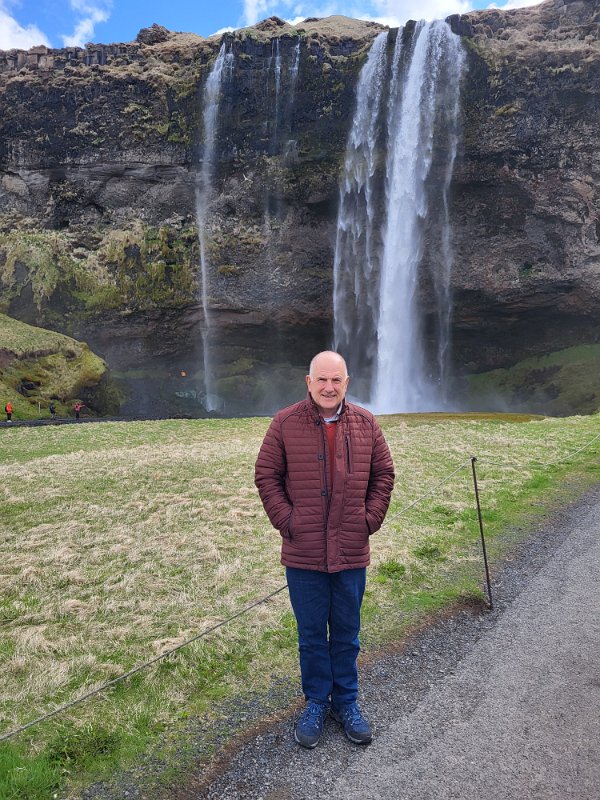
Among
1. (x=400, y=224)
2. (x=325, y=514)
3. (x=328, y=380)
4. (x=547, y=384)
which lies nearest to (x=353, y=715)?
(x=325, y=514)

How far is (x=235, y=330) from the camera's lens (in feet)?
172

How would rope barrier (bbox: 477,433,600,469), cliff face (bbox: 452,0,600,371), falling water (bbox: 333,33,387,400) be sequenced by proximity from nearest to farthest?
rope barrier (bbox: 477,433,600,469), cliff face (bbox: 452,0,600,371), falling water (bbox: 333,33,387,400)

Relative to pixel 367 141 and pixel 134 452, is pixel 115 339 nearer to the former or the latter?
pixel 367 141

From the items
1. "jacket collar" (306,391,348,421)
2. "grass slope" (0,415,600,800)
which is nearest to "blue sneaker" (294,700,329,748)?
"grass slope" (0,415,600,800)

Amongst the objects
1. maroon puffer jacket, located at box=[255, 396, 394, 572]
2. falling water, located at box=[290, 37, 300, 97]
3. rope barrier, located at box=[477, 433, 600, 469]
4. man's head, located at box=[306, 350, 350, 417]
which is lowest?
rope barrier, located at box=[477, 433, 600, 469]

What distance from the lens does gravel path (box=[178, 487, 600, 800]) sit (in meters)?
4.33

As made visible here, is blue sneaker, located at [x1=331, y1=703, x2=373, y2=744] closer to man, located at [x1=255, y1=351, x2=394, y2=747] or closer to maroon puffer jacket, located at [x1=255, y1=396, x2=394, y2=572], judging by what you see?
man, located at [x1=255, y1=351, x2=394, y2=747]

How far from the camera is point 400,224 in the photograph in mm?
46000

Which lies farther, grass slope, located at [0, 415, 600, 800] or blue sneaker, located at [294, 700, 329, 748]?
grass slope, located at [0, 415, 600, 800]

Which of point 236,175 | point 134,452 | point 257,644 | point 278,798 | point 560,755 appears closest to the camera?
point 278,798

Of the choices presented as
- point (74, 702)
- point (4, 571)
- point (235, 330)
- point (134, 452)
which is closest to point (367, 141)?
point (235, 330)

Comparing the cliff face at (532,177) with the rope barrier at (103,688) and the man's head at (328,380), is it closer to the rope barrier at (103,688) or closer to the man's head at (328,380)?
the man's head at (328,380)

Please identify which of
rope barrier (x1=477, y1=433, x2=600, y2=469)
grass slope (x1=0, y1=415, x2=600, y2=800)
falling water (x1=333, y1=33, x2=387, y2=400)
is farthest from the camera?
falling water (x1=333, y1=33, x2=387, y2=400)

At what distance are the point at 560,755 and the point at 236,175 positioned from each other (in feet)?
162
